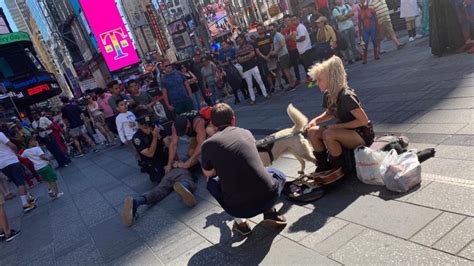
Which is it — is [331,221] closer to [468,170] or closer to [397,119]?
[468,170]

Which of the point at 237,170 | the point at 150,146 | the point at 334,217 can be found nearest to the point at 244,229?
the point at 237,170

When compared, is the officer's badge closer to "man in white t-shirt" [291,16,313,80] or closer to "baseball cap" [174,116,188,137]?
"baseball cap" [174,116,188,137]

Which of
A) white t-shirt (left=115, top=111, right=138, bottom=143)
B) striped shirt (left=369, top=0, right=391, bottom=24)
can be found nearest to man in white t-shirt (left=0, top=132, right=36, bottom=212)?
white t-shirt (left=115, top=111, right=138, bottom=143)

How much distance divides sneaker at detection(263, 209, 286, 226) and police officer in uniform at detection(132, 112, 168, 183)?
2995 mm

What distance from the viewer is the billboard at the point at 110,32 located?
3338cm

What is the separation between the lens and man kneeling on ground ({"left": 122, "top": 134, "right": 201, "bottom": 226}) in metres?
4.90

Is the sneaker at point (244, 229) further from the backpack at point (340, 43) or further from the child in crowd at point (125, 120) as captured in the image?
the backpack at point (340, 43)

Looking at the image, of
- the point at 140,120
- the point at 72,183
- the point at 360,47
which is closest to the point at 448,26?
the point at 360,47

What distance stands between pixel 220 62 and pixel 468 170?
10.6 metres

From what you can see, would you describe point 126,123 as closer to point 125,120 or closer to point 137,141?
point 125,120

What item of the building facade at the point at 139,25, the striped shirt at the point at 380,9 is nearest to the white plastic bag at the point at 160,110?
the striped shirt at the point at 380,9

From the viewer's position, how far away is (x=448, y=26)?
26.7ft

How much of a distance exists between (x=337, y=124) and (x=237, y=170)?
1215mm

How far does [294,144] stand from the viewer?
14.4 ft
